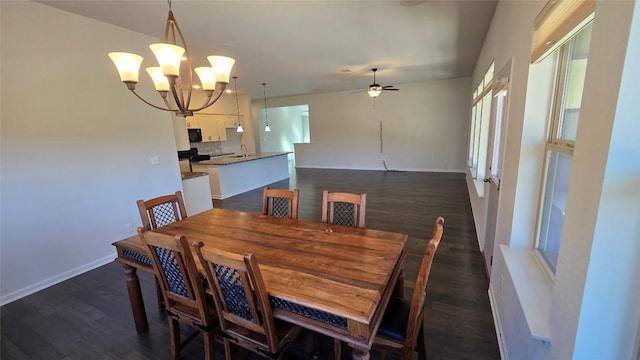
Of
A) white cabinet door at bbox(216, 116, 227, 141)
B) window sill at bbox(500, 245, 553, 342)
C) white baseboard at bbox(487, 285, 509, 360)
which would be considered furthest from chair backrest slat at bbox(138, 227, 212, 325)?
white cabinet door at bbox(216, 116, 227, 141)

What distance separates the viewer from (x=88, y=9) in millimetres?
2680

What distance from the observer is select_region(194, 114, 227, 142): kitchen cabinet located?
795cm

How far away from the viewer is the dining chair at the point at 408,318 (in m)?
1.19

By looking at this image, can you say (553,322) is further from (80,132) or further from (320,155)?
(320,155)

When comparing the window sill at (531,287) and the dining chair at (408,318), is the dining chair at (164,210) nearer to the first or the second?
the dining chair at (408,318)

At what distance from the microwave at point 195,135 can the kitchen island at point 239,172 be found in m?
1.46

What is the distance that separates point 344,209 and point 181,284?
1.22m

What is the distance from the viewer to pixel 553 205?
4.94 ft

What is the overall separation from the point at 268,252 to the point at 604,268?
1431 millimetres

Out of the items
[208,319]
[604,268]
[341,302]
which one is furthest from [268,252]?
[604,268]

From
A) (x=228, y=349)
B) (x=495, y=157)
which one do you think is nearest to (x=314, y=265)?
(x=228, y=349)

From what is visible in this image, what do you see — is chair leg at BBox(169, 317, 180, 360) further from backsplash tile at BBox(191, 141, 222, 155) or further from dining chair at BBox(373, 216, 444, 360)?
backsplash tile at BBox(191, 141, 222, 155)

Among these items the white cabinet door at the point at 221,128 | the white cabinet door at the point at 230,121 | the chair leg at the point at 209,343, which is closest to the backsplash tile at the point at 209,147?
the white cabinet door at the point at 221,128

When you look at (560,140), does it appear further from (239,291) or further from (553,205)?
(239,291)
